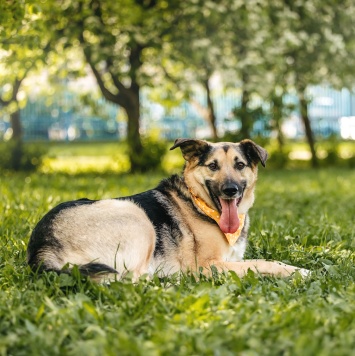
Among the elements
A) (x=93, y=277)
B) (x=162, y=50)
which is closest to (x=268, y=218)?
(x=93, y=277)

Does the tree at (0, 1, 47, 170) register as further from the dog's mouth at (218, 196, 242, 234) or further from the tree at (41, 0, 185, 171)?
the dog's mouth at (218, 196, 242, 234)

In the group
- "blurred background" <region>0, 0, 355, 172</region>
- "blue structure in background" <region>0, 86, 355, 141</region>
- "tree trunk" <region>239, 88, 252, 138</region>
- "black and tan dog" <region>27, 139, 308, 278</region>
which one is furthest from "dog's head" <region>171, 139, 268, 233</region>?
"blue structure in background" <region>0, 86, 355, 141</region>

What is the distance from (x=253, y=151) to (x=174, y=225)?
3.29 feet

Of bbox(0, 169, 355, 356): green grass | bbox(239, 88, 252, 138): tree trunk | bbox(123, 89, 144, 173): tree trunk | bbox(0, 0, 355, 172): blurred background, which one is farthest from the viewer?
bbox(239, 88, 252, 138): tree trunk

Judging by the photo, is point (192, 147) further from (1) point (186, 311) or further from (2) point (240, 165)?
(1) point (186, 311)

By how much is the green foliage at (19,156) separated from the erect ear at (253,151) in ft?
41.2

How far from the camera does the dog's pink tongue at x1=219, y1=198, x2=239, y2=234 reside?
539 cm

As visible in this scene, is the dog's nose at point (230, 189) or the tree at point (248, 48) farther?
the tree at point (248, 48)

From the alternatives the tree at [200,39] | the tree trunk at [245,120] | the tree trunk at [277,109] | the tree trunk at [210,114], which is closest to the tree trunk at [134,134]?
the tree at [200,39]

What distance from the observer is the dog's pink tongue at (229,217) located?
17.7ft

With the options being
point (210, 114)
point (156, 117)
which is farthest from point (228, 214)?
point (156, 117)

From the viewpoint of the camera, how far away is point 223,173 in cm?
538

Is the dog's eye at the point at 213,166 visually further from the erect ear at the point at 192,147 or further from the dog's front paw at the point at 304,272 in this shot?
the dog's front paw at the point at 304,272

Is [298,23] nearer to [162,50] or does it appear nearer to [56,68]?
[162,50]
